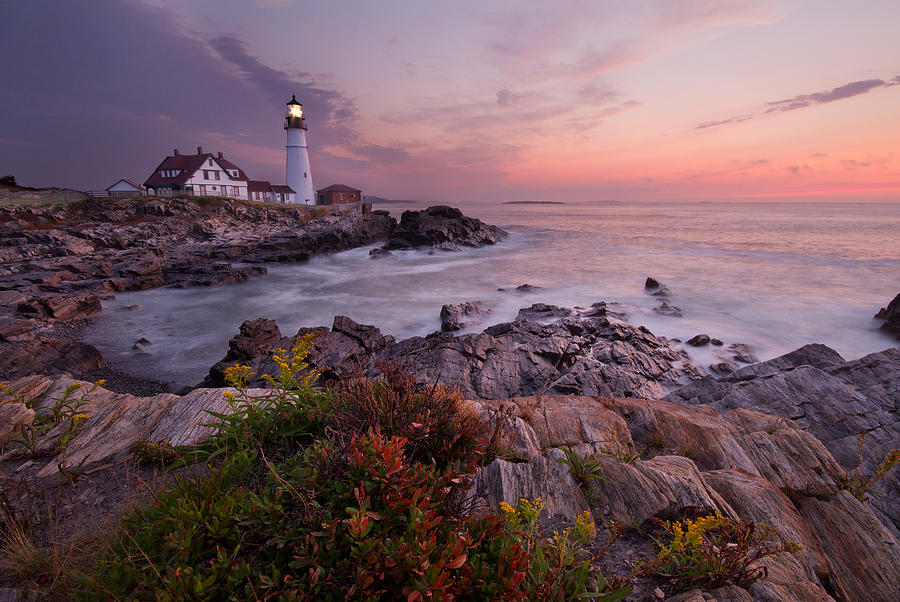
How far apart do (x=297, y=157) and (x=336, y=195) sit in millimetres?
18222

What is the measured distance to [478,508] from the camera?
290 centimetres

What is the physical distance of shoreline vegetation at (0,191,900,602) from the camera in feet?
6.90

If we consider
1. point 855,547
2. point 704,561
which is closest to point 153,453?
point 704,561

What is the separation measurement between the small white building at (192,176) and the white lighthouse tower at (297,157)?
455 inches

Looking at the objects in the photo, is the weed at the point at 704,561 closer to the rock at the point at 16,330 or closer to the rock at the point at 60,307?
the rock at the point at 16,330

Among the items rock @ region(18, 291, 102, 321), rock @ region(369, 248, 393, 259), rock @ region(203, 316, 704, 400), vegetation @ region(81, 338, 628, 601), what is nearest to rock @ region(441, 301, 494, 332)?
rock @ region(203, 316, 704, 400)

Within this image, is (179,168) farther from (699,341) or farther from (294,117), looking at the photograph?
(699,341)

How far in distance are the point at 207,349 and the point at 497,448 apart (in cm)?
1751

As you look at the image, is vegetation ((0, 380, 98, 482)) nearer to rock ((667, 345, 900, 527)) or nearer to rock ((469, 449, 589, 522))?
rock ((469, 449, 589, 522))

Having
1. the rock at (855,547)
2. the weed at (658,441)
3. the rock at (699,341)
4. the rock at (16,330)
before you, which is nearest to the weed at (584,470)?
the weed at (658,441)

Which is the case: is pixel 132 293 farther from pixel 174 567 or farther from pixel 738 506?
pixel 738 506

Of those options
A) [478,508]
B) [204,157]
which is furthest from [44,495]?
[204,157]

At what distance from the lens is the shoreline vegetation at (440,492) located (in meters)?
2.10

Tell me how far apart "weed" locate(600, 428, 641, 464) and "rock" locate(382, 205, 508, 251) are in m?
41.7
